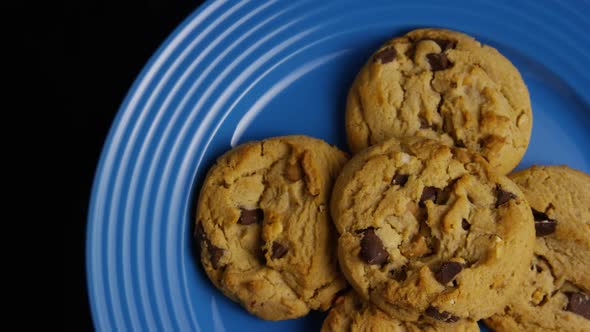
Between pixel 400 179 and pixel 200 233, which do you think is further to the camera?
pixel 200 233

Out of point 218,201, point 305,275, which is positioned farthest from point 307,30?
point 305,275

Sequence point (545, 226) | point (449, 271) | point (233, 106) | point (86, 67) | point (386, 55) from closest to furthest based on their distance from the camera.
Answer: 1. point (449, 271)
2. point (545, 226)
3. point (386, 55)
4. point (233, 106)
5. point (86, 67)

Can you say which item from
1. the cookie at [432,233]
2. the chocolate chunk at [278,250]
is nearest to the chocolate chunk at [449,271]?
the cookie at [432,233]

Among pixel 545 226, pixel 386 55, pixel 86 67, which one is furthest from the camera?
pixel 86 67

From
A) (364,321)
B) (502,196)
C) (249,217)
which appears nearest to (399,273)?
(364,321)

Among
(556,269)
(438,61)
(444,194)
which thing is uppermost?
(438,61)

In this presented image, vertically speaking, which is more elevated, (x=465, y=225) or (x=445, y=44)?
(x=445, y=44)

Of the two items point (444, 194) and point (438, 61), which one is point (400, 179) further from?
point (438, 61)
